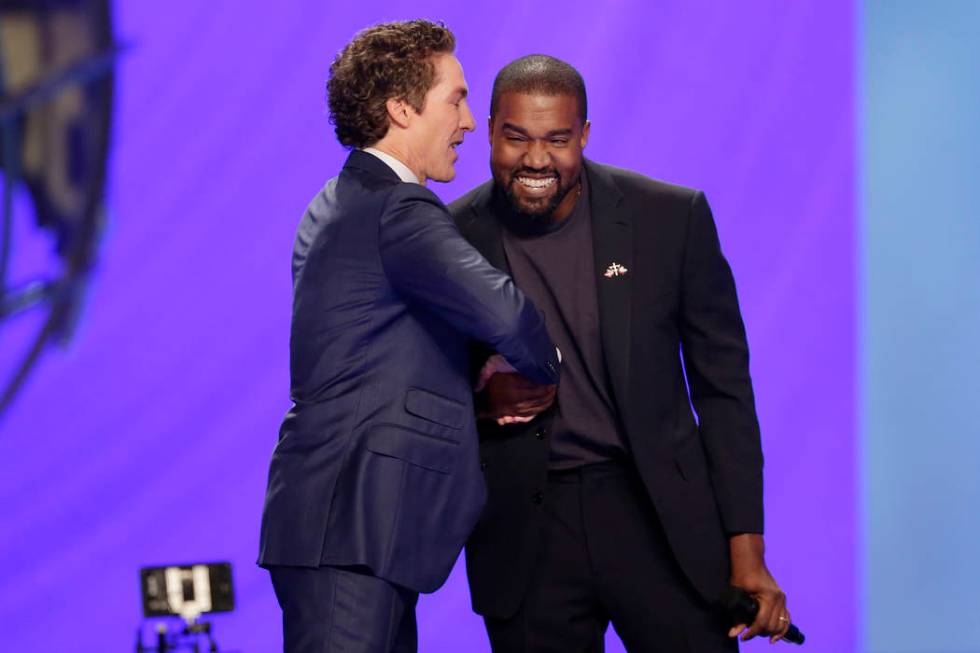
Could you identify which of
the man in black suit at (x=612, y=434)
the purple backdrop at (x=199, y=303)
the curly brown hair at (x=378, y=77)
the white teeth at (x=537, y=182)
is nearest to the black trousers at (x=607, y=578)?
the man in black suit at (x=612, y=434)

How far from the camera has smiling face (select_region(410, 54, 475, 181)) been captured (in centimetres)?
241

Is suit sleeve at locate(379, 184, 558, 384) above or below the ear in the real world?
below

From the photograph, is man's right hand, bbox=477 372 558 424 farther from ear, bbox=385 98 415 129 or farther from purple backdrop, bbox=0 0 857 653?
purple backdrop, bbox=0 0 857 653

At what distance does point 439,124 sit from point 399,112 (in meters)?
0.07

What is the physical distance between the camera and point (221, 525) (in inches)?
164

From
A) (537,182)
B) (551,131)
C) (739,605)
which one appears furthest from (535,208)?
(739,605)

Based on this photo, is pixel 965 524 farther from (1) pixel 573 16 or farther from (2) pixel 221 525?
(2) pixel 221 525

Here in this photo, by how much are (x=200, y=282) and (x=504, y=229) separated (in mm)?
1696

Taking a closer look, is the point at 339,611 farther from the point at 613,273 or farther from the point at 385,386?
the point at 613,273

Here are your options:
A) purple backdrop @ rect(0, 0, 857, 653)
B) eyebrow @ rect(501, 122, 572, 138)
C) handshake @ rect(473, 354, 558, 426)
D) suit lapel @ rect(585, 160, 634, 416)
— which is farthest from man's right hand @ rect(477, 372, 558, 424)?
purple backdrop @ rect(0, 0, 857, 653)

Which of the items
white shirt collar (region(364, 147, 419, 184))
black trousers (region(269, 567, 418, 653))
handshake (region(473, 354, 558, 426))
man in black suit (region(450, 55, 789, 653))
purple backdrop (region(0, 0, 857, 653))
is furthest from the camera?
purple backdrop (region(0, 0, 857, 653))

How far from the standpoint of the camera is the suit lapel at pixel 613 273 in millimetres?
2561

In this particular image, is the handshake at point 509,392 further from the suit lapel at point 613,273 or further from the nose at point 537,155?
the nose at point 537,155

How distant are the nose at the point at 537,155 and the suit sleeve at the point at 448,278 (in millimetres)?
381
